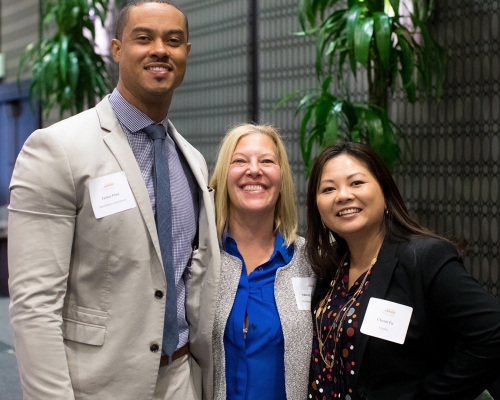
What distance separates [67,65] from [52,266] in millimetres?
3061

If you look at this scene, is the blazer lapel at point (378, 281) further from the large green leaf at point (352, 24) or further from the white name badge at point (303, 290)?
the large green leaf at point (352, 24)

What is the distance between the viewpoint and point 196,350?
74.3 inches

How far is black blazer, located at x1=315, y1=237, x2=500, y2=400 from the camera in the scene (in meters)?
Answer: 1.66

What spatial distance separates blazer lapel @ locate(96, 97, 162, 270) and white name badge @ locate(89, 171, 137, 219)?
2 cm

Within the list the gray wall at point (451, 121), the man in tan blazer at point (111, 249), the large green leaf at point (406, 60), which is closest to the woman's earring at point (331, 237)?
the man in tan blazer at point (111, 249)

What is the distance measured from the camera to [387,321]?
175cm

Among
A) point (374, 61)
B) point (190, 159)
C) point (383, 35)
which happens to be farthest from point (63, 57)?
point (190, 159)

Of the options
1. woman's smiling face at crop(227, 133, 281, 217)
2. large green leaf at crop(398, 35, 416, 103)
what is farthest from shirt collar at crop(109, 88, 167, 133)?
large green leaf at crop(398, 35, 416, 103)

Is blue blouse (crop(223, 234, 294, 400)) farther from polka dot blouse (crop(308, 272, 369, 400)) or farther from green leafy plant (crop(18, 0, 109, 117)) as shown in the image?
green leafy plant (crop(18, 0, 109, 117))

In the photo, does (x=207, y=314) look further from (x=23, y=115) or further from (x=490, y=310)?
(x=23, y=115)

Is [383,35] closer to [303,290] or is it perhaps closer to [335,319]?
[303,290]

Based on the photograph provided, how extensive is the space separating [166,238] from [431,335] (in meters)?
0.79

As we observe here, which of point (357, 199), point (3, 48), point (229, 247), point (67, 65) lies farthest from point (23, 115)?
point (357, 199)

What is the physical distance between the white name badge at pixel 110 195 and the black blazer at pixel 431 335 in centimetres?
75
